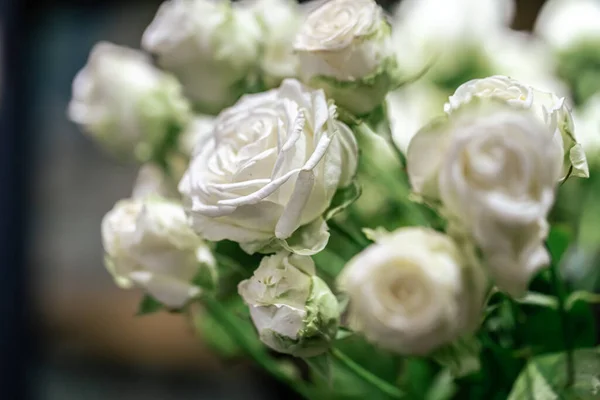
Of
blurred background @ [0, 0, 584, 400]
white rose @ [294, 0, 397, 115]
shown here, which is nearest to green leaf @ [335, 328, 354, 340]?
white rose @ [294, 0, 397, 115]

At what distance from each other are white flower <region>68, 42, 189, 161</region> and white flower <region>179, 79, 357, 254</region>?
170 millimetres

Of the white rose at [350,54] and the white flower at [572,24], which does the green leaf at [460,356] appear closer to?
the white rose at [350,54]

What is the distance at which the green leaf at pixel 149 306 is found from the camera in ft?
1.29

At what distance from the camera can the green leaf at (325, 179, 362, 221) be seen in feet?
1.02

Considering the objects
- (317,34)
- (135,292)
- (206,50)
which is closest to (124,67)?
(206,50)

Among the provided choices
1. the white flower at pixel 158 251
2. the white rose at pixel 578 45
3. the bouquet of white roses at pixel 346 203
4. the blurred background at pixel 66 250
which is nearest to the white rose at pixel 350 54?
the bouquet of white roses at pixel 346 203

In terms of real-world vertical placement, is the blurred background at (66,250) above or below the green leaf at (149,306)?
below

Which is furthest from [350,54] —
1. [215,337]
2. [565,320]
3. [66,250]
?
[66,250]

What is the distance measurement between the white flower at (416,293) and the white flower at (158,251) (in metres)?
0.12

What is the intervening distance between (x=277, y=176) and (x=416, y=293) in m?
0.07

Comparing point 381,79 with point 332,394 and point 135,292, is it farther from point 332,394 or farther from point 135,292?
point 135,292

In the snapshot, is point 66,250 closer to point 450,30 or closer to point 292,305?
point 450,30

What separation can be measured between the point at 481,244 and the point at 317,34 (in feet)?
0.47

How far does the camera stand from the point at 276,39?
42cm
